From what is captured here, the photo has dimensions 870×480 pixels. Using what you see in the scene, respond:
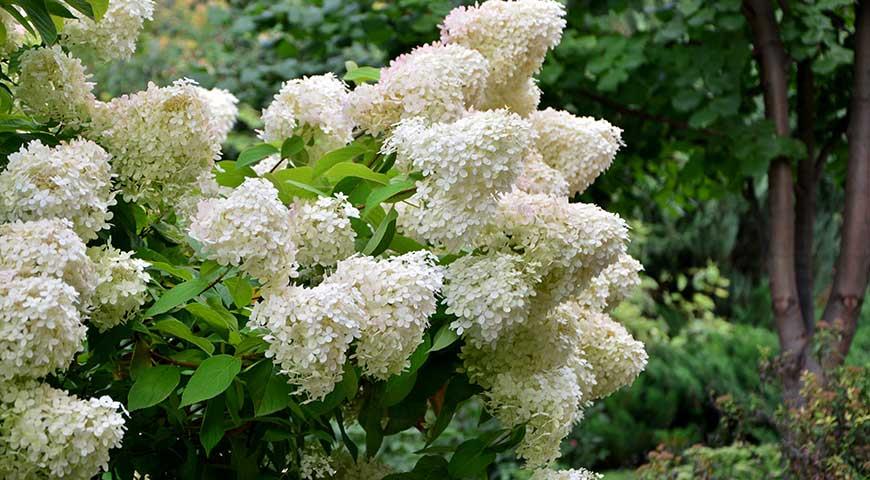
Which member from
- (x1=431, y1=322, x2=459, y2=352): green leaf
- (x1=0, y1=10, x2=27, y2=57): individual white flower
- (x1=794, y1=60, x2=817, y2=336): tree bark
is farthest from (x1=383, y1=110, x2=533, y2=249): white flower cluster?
(x1=794, y1=60, x2=817, y2=336): tree bark

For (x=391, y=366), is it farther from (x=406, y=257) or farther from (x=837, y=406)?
(x=837, y=406)

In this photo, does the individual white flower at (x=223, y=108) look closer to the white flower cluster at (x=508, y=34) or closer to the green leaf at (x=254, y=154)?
the green leaf at (x=254, y=154)

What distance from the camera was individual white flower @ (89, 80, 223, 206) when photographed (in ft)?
4.42

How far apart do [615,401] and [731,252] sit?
2.37 meters

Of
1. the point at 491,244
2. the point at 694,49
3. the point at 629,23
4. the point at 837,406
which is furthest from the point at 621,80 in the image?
the point at 491,244

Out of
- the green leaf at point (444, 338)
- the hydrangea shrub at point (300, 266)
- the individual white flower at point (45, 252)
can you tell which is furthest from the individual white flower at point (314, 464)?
the individual white flower at point (45, 252)

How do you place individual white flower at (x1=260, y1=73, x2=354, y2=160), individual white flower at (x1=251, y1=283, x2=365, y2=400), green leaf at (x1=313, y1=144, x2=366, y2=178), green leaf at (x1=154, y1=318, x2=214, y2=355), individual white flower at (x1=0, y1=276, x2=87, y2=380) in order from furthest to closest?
individual white flower at (x1=260, y1=73, x2=354, y2=160)
green leaf at (x1=313, y1=144, x2=366, y2=178)
green leaf at (x1=154, y1=318, x2=214, y2=355)
individual white flower at (x1=251, y1=283, x2=365, y2=400)
individual white flower at (x1=0, y1=276, x2=87, y2=380)

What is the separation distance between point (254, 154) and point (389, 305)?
0.40 m

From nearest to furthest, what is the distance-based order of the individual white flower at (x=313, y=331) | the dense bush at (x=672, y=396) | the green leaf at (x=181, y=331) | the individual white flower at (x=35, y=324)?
the individual white flower at (x=35, y=324), the individual white flower at (x=313, y=331), the green leaf at (x=181, y=331), the dense bush at (x=672, y=396)

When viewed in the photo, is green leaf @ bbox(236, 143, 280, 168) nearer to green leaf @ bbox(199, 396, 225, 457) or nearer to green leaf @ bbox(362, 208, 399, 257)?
green leaf @ bbox(362, 208, 399, 257)

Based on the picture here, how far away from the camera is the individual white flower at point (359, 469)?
65.2 inches

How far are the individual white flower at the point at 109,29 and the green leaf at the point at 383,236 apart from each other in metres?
0.44

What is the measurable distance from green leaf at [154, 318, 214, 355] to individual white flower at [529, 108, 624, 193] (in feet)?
1.96

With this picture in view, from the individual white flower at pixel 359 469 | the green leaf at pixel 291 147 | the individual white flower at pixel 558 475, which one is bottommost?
the individual white flower at pixel 359 469
